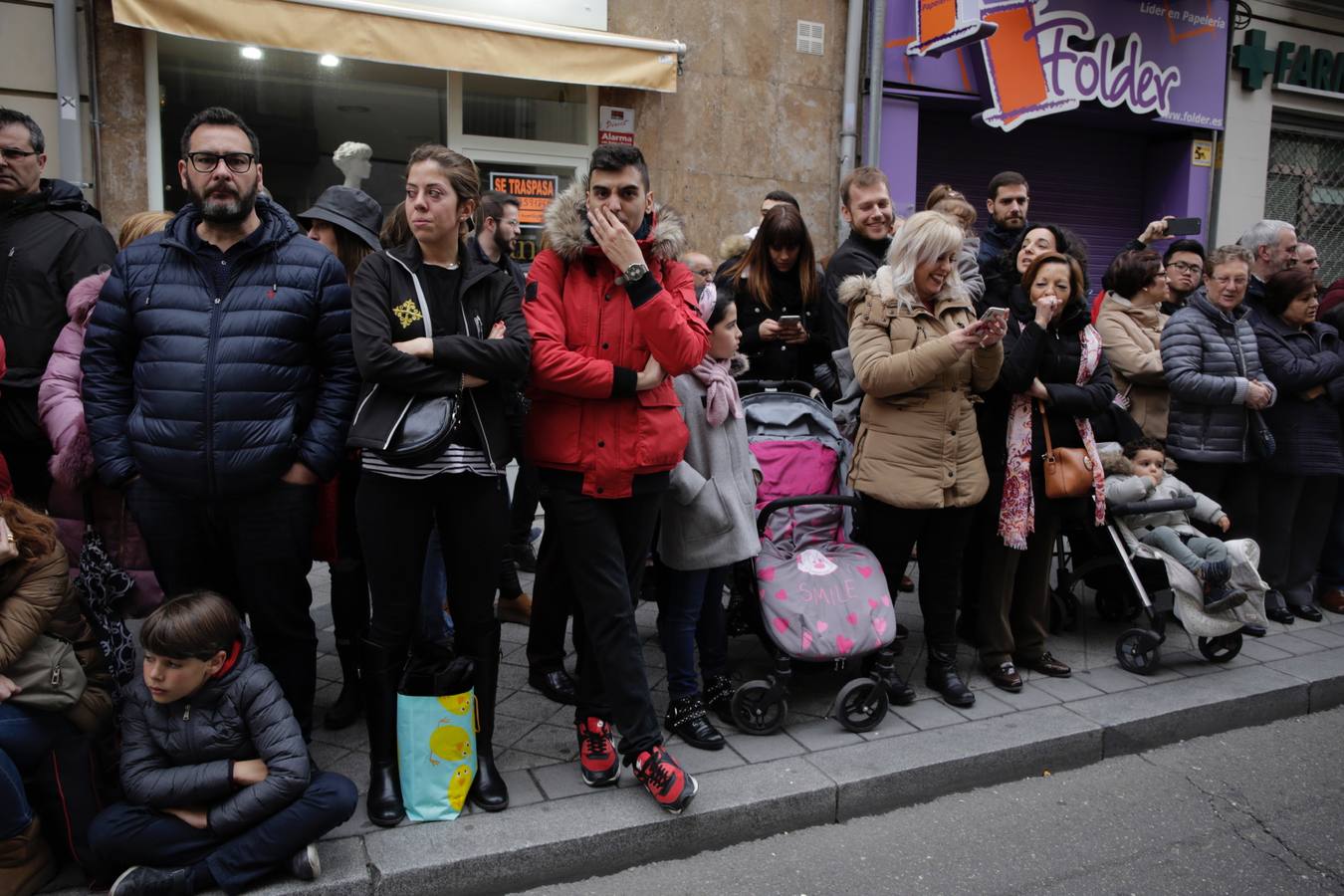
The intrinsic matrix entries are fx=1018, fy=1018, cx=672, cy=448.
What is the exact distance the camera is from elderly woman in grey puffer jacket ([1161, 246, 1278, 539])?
563cm

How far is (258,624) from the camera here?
3580 mm

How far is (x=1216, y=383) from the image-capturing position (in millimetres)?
5590

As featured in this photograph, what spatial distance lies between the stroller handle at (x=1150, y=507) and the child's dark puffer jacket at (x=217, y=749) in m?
3.95

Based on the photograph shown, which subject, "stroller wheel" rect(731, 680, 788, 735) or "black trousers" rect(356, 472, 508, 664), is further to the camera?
"stroller wheel" rect(731, 680, 788, 735)

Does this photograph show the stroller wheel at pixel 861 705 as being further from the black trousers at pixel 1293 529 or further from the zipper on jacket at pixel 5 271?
the zipper on jacket at pixel 5 271

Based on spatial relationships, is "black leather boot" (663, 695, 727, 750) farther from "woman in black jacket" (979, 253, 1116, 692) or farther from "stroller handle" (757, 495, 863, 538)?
"woman in black jacket" (979, 253, 1116, 692)

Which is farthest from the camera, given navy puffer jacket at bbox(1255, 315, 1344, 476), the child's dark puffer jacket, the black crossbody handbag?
navy puffer jacket at bbox(1255, 315, 1344, 476)

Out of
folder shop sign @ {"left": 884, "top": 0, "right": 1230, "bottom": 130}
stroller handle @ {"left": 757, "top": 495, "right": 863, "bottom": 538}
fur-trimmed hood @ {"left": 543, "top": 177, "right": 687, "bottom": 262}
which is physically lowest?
stroller handle @ {"left": 757, "top": 495, "right": 863, "bottom": 538}

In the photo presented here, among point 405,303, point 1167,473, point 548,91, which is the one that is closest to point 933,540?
point 1167,473

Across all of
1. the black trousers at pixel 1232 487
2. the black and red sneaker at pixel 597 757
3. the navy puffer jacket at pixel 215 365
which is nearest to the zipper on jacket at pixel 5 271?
the navy puffer jacket at pixel 215 365

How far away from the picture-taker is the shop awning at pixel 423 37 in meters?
6.71

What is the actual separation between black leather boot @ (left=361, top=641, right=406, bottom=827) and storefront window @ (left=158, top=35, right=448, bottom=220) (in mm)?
5122

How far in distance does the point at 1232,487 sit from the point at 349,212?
203 inches

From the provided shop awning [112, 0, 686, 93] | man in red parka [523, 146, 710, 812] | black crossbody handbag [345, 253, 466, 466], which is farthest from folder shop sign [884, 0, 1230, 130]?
black crossbody handbag [345, 253, 466, 466]
